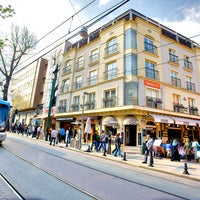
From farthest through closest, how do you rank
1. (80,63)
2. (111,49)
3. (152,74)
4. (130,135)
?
(80,63) → (111,49) → (152,74) → (130,135)

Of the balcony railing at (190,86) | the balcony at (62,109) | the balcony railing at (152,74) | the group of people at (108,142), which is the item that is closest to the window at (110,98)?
the balcony railing at (152,74)

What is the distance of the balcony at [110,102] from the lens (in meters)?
17.6

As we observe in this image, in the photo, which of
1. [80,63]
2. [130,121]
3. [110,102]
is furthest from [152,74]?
[80,63]

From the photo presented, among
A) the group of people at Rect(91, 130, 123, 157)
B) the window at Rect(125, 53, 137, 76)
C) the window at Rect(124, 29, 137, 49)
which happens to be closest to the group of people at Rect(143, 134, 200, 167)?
the group of people at Rect(91, 130, 123, 157)

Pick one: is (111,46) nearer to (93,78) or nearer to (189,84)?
(93,78)

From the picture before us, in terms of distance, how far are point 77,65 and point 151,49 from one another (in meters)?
11.1

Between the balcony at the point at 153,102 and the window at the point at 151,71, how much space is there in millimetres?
2563

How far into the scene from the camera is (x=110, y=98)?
59.6ft

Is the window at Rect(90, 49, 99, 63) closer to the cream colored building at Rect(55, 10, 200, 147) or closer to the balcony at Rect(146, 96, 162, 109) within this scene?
the cream colored building at Rect(55, 10, 200, 147)

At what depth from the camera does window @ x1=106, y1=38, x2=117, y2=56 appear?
1958cm

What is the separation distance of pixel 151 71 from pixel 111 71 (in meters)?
4.52

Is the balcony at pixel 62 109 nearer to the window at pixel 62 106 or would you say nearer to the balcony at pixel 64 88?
the window at pixel 62 106

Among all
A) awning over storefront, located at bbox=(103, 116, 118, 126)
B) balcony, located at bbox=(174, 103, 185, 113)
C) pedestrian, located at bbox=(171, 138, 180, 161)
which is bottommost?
pedestrian, located at bbox=(171, 138, 180, 161)

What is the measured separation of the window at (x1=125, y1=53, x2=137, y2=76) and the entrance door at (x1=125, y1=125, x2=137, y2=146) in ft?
18.2
